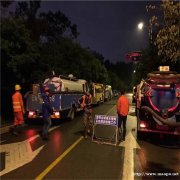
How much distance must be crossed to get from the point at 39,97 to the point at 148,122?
815cm

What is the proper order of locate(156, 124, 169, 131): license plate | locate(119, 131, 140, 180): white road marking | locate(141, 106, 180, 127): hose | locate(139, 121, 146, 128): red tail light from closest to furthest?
locate(119, 131, 140, 180): white road marking → locate(141, 106, 180, 127): hose → locate(156, 124, 169, 131): license plate → locate(139, 121, 146, 128): red tail light

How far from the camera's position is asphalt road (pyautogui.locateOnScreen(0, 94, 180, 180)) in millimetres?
9633

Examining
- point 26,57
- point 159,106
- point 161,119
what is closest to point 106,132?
point 159,106

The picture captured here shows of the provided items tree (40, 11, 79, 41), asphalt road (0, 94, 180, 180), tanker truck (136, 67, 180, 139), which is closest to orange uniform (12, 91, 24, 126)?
asphalt road (0, 94, 180, 180)

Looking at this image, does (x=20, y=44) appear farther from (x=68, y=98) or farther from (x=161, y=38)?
(x=161, y=38)

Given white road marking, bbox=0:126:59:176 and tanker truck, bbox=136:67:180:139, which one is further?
tanker truck, bbox=136:67:180:139

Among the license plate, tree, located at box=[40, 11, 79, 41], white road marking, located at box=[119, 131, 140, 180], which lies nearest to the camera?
white road marking, located at box=[119, 131, 140, 180]

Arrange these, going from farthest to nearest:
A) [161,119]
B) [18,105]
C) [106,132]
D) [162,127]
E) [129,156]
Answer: [106,132] < [18,105] < [162,127] < [161,119] < [129,156]

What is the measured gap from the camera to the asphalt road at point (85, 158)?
9.63 metres

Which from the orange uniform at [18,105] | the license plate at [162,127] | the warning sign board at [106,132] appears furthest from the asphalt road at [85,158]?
the orange uniform at [18,105]

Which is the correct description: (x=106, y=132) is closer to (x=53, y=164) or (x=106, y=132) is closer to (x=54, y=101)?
(x=54, y=101)

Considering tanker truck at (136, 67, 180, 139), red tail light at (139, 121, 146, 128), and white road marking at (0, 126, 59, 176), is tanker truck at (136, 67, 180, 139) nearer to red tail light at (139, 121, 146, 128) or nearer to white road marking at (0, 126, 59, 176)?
red tail light at (139, 121, 146, 128)

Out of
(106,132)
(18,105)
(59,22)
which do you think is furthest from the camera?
(59,22)

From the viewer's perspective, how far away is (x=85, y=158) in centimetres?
1152
